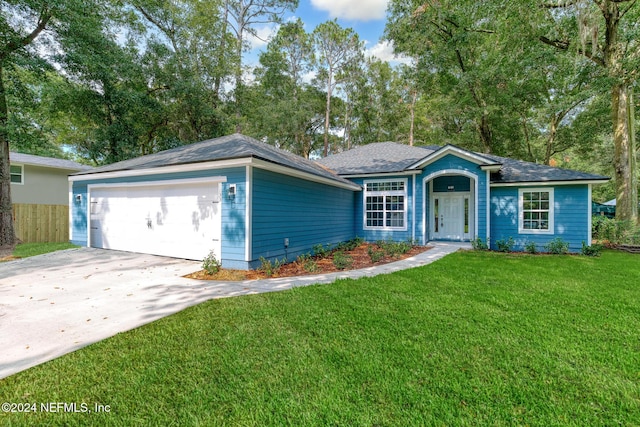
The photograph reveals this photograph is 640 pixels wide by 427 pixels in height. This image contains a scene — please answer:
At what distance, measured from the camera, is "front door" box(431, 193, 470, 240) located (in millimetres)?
11781

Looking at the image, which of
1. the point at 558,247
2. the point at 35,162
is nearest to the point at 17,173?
the point at 35,162

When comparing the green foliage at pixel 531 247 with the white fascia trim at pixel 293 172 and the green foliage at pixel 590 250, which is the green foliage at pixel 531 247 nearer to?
the green foliage at pixel 590 250

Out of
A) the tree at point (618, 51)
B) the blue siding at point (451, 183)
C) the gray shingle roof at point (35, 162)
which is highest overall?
the tree at point (618, 51)

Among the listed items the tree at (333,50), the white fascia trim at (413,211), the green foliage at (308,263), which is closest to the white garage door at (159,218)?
the green foliage at (308,263)

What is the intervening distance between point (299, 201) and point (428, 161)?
217 inches

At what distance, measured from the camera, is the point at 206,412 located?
6.42 feet

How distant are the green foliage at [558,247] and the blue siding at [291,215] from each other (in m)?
7.13

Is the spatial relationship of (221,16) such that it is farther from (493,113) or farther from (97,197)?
(493,113)

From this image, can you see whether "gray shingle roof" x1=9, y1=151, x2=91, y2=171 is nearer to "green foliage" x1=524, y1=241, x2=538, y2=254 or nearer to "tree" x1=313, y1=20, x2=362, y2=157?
"tree" x1=313, y1=20, x2=362, y2=157

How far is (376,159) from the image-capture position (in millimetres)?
13141

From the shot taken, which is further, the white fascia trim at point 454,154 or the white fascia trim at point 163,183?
the white fascia trim at point 454,154

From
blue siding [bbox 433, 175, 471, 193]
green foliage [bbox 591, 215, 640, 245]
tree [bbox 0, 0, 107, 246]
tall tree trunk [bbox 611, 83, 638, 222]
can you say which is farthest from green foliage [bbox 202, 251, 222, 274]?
tall tree trunk [bbox 611, 83, 638, 222]

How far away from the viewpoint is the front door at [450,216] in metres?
11.8

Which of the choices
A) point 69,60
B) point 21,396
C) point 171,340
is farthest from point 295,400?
point 69,60
